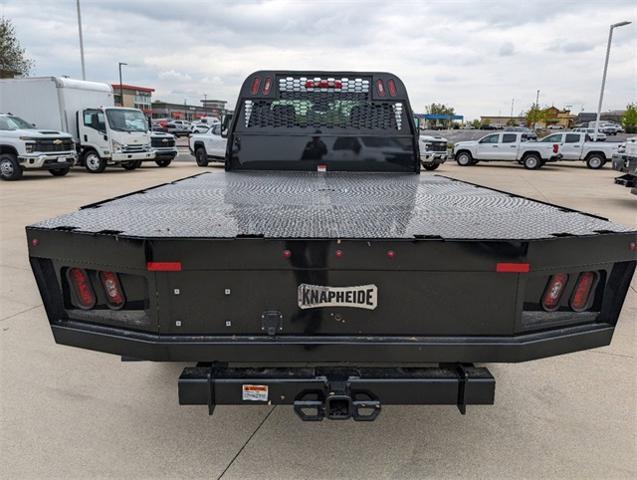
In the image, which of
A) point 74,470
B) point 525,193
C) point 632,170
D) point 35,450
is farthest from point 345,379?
point 525,193

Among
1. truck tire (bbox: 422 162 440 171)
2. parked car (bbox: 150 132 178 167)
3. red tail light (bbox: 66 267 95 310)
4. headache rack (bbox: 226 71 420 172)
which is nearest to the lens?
red tail light (bbox: 66 267 95 310)

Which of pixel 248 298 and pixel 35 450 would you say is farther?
pixel 35 450

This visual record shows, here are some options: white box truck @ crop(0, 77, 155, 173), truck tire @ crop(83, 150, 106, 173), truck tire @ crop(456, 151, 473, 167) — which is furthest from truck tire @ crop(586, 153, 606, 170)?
truck tire @ crop(83, 150, 106, 173)

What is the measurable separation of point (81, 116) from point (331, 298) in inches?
695

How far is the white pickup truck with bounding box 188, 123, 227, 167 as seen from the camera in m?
19.9

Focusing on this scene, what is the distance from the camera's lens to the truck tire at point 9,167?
1461cm

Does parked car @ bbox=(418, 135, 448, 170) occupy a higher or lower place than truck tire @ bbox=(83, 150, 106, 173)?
higher

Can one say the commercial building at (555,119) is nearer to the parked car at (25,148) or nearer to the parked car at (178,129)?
the parked car at (178,129)

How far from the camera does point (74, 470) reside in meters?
2.46

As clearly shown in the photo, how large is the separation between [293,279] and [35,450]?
5.85 ft

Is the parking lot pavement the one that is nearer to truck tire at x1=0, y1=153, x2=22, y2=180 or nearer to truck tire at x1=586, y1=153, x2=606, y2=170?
truck tire at x1=0, y1=153, x2=22, y2=180

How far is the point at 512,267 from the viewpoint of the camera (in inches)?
83.3

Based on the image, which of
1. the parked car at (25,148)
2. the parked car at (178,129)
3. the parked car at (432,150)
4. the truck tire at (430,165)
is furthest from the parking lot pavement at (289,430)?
the parked car at (178,129)

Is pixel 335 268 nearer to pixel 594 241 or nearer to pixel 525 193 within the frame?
pixel 594 241
